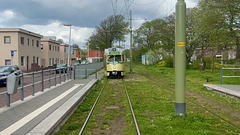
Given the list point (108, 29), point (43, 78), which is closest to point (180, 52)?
point (43, 78)

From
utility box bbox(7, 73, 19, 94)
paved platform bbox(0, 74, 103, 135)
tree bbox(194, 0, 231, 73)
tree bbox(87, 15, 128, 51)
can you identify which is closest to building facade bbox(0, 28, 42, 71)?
tree bbox(87, 15, 128, 51)

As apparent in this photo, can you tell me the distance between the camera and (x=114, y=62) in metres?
25.0

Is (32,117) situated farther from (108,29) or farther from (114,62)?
(108,29)

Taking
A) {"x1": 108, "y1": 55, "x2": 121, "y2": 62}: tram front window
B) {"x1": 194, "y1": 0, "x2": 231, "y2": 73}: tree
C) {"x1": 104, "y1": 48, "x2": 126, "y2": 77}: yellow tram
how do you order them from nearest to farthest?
{"x1": 194, "y1": 0, "x2": 231, "y2": 73}: tree
{"x1": 104, "y1": 48, "x2": 126, "y2": 77}: yellow tram
{"x1": 108, "y1": 55, "x2": 121, "y2": 62}: tram front window

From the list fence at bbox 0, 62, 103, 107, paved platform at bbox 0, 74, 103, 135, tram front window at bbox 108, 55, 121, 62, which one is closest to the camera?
paved platform at bbox 0, 74, 103, 135

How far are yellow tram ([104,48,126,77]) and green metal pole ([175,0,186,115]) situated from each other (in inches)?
679

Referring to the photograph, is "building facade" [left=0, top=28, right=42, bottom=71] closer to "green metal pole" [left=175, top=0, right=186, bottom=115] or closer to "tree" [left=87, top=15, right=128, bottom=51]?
"tree" [left=87, top=15, right=128, bottom=51]

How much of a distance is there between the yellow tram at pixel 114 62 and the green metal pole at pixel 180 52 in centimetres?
1725

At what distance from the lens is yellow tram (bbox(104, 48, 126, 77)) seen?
81.6ft

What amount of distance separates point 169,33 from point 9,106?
40966 millimetres

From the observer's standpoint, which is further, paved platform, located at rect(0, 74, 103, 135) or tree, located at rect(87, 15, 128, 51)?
tree, located at rect(87, 15, 128, 51)

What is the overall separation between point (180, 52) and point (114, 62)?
17.5 metres

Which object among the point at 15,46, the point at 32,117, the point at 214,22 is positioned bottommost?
the point at 32,117

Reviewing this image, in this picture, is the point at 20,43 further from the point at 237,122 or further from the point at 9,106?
the point at 237,122
